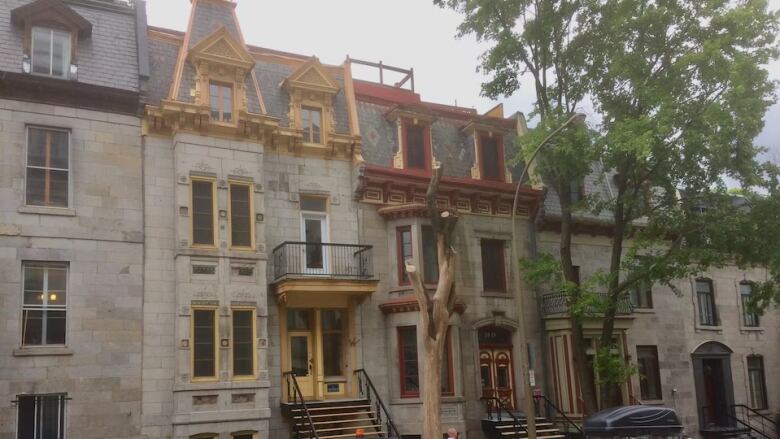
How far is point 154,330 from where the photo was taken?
20328 millimetres

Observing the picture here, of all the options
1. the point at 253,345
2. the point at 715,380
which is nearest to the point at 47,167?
the point at 253,345

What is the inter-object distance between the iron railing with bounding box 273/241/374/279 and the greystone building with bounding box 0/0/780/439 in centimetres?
8

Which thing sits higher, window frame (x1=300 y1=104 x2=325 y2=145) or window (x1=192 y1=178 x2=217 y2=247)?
window frame (x1=300 y1=104 x2=325 y2=145)

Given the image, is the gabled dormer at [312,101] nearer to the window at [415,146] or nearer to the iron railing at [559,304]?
the window at [415,146]

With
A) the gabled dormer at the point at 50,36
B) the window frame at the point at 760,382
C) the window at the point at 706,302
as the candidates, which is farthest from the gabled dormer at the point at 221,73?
the window frame at the point at 760,382

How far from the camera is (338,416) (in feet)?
72.4

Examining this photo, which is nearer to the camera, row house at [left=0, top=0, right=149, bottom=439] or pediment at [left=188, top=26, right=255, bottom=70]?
row house at [left=0, top=0, right=149, bottom=439]

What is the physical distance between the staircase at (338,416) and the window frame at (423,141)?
22.3 ft

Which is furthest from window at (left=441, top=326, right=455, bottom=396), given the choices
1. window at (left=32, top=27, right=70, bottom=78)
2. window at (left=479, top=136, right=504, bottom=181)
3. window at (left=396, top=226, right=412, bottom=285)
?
Answer: window at (left=32, top=27, right=70, bottom=78)

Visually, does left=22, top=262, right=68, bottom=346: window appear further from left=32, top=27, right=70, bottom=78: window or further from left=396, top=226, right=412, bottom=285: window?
left=396, top=226, right=412, bottom=285: window

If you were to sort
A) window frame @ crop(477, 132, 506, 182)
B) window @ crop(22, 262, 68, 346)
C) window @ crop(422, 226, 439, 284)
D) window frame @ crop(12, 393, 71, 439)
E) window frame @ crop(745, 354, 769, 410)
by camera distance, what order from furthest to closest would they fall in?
window frame @ crop(745, 354, 769, 410) → window frame @ crop(477, 132, 506, 182) → window @ crop(422, 226, 439, 284) → window @ crop(22, 262, 68, 346) → window frame @ crop(12, 393, 71, 439)

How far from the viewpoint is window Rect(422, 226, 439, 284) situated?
2453 centimetres

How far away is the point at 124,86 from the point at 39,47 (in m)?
2.23

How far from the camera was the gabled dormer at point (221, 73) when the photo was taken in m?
22.2
